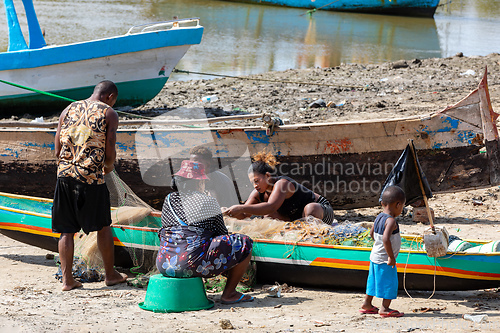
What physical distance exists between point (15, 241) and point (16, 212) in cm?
81

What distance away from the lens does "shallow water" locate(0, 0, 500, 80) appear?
58.5 ft

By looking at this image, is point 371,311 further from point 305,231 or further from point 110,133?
point 110,133

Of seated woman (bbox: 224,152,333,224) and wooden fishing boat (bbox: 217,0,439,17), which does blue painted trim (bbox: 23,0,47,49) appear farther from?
wooden fishing boat (bbox: 217,0,439,17)

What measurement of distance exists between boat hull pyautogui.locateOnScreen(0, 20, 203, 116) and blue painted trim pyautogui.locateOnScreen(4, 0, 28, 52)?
0.35 m

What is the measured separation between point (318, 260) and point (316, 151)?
209 cm

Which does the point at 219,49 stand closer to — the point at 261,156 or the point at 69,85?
the point at 69,85

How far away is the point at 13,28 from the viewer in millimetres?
10219

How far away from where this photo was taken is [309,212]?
5.04 metres

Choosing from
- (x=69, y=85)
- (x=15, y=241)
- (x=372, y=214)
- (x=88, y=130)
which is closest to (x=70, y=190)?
(x=88, y=130)

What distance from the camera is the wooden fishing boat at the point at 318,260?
13.5 ft

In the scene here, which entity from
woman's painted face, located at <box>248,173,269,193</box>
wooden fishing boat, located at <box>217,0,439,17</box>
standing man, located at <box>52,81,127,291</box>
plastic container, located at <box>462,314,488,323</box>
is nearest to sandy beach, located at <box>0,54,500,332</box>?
plastic container, located at <box>462,314,488,323</box>

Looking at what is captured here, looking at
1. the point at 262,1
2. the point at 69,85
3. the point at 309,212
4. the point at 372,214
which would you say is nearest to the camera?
the point at 309,212

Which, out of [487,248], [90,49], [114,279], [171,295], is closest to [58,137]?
[114,279]

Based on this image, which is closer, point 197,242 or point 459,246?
point 197,242
